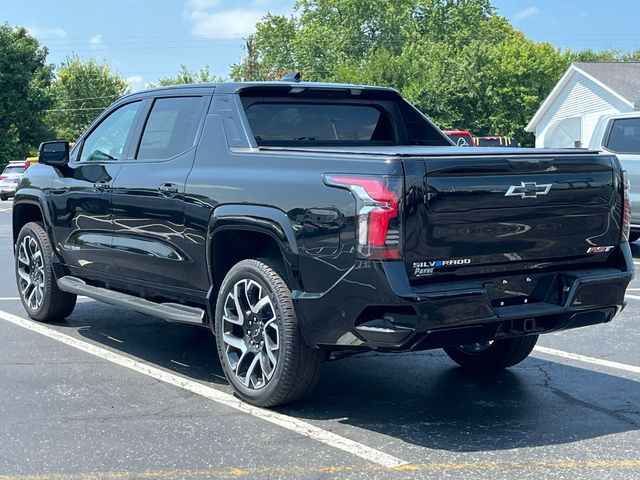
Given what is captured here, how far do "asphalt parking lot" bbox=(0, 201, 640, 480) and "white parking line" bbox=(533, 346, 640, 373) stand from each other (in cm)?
1

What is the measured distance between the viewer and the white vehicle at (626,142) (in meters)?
11.7

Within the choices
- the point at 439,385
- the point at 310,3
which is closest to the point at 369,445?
the point at 439,385

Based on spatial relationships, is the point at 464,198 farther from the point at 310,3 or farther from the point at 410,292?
the point at 310,3

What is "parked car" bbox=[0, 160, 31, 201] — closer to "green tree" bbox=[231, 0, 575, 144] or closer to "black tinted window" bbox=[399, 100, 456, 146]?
"green tree" bbox=[231, 0, 575, 144]

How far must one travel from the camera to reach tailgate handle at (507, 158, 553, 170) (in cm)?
449

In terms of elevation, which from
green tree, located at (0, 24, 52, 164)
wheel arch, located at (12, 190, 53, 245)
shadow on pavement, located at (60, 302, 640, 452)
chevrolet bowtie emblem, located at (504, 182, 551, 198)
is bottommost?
shadow on pavement, located at (60, 302, 640, 452)

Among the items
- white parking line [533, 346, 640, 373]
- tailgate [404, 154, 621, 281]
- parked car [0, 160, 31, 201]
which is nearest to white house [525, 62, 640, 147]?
parked car [0, 160, 31, 201]

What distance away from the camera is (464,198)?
4348 mm

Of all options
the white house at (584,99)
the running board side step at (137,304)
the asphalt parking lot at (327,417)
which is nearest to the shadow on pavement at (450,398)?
the asphalt parking lot at (327,417)

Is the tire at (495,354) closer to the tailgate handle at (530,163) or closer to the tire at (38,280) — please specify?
the tailgate handle at (530,163)

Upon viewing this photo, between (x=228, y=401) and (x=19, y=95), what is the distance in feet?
152

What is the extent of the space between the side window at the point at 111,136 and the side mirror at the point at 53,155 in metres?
0.14

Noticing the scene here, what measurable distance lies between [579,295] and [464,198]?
900 mm

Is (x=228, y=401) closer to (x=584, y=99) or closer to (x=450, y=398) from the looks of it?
(x=450, y=398)
